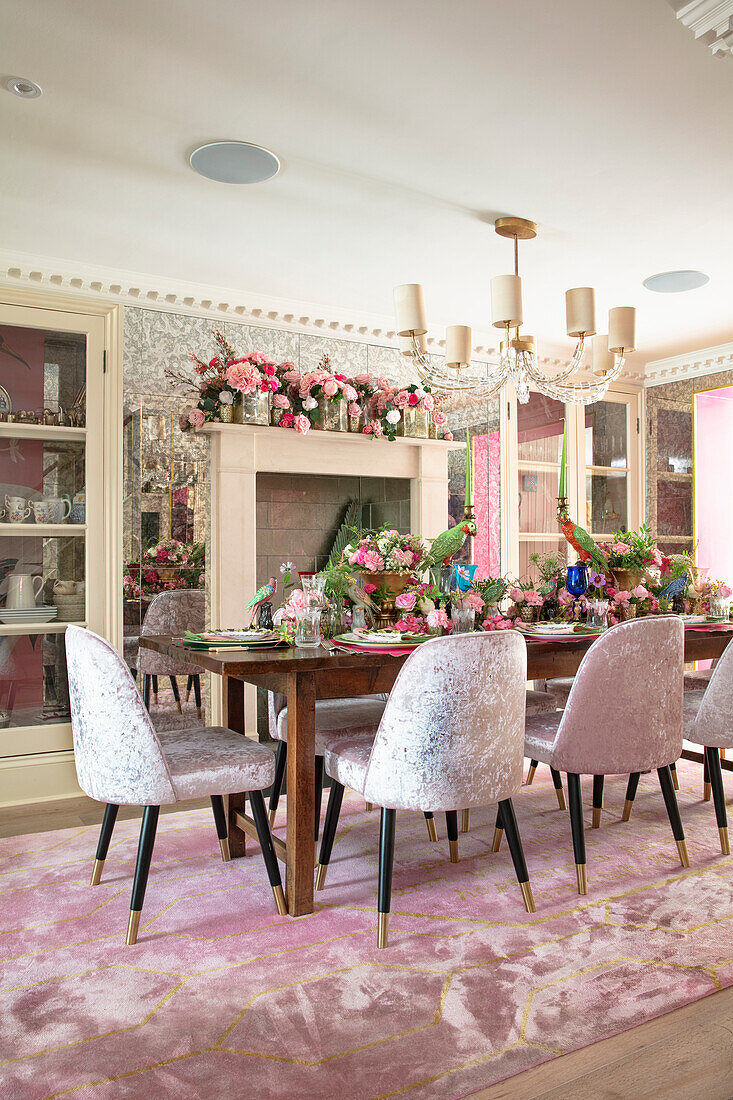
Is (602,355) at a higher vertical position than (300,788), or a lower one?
higher

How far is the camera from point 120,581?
3836mm

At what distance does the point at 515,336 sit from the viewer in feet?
11.0

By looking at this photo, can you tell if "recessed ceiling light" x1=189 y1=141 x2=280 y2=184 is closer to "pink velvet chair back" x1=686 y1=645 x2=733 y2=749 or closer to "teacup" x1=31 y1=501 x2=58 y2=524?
"teacup" x1=31 y1=501 x2=58 y2=524

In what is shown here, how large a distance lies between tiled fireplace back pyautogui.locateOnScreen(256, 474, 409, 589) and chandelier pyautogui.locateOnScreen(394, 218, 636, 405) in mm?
1185

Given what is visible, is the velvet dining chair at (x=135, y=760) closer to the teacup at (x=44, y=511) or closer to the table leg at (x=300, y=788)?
the table leg at (x=300, y=788)

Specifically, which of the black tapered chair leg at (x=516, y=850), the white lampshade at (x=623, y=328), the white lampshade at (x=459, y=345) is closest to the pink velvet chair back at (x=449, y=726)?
the black tapered chair leg at (x=516, y=850)

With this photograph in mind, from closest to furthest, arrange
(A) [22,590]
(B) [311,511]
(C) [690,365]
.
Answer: (A) [22,590]
(B) [311,511]
(C) [690,365]

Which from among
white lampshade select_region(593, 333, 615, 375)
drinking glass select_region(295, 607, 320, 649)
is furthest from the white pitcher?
white lampshade select_region(593, 333, 615, 375)

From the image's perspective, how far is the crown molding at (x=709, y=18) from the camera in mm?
1925

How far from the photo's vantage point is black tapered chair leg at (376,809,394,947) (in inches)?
82.4

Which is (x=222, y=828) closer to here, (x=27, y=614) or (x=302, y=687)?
(x=302, y=687)

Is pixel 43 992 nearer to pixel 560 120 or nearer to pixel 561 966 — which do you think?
pixel 561 966

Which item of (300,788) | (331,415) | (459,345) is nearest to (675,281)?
(459,345)

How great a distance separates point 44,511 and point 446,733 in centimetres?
244
